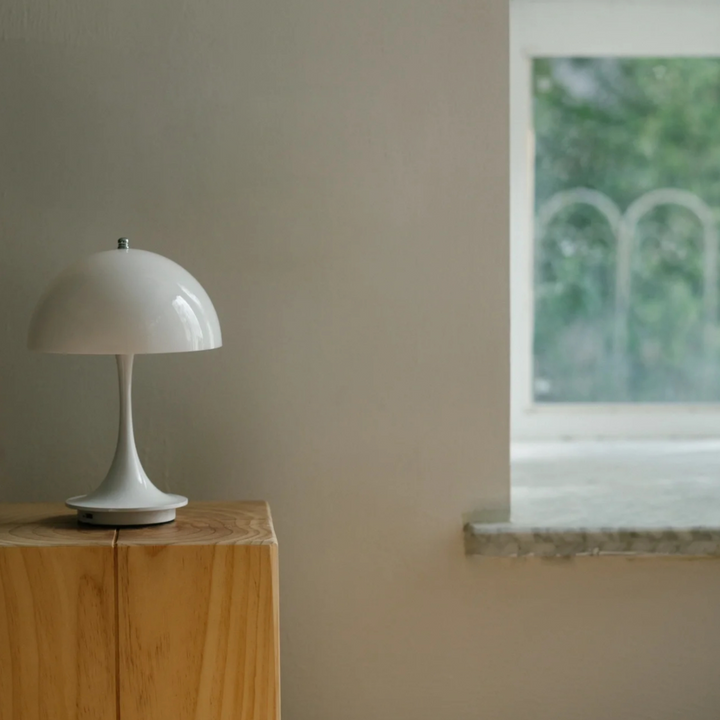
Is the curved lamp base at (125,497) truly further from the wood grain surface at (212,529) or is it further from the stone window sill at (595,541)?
the stone window sill at (595,541)

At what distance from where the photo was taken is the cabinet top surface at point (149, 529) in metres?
1.19

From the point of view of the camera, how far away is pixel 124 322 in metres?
1.17

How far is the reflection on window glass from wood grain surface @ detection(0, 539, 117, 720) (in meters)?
1.35

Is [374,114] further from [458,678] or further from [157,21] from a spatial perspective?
[458,678]

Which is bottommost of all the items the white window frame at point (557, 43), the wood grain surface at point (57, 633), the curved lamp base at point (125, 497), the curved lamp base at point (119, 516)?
the wood grain surface at point (57, 633)

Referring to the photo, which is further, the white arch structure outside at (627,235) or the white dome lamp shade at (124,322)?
the white arch structure outside at (627,235)

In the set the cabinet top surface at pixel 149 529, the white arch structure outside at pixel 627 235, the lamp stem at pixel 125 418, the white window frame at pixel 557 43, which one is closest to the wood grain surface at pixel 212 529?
the cabinet top surface at pixel 149 529

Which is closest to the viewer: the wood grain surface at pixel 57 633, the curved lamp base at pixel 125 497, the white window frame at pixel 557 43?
the wood grain surface at pixel 57 633

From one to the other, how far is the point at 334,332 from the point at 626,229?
98 centimetres

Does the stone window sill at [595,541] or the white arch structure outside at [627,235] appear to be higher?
the white arch structure outside at [627,235]

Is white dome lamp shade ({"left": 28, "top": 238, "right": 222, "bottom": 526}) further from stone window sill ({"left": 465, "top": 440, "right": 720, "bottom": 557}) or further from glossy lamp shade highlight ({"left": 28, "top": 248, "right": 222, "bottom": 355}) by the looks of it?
stone window sill ({"left": 465, "top": 440, "right": 720, "bottom": 557})

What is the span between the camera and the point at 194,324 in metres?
1.23

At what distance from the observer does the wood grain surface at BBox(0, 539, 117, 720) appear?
1.16 meters

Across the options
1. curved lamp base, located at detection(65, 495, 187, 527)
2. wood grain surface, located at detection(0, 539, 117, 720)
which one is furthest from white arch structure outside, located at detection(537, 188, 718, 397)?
wood grain surface, located at detection(0, 539, 117, 720)
